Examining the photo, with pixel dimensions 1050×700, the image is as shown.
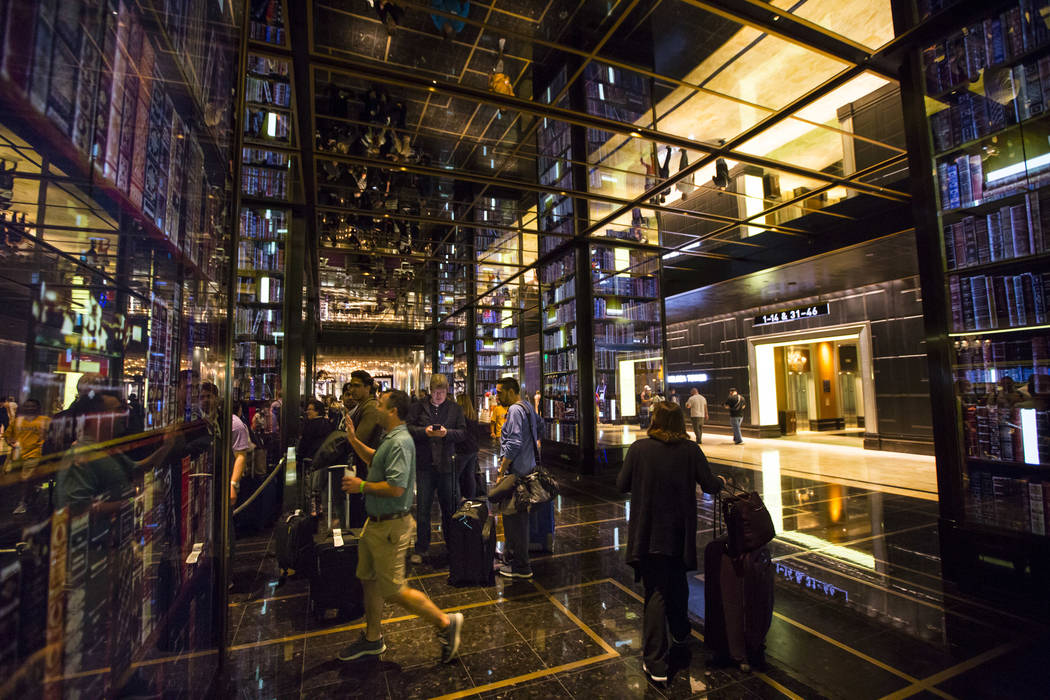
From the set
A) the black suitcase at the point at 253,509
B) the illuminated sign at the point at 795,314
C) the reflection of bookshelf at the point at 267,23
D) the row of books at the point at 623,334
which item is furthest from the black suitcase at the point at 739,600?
the illuminated sign at the point at 795,314

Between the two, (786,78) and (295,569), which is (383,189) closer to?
(295,569)

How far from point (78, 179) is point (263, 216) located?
21.2 feet

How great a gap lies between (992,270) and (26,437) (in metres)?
5.45

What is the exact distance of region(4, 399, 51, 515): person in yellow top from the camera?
0.62 meters

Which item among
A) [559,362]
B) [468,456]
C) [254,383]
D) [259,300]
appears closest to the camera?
[468,456]

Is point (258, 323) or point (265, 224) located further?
point (258, 323)

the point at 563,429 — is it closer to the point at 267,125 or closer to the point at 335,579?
the point at 335,579

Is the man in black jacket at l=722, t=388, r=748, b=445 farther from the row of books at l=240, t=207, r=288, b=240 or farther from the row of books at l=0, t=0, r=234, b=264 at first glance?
the row of books at l=0, t=0, r=234, b=264

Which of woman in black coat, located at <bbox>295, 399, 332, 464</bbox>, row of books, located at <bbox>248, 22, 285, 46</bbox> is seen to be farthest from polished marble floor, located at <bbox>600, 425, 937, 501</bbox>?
row of books, located at <bbox>248, 22, 285, 46</bbox>

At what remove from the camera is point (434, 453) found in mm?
4449

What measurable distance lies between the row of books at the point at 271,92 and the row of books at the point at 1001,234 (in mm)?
6341

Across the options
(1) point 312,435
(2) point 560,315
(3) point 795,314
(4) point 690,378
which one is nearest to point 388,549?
(1) point 312,435

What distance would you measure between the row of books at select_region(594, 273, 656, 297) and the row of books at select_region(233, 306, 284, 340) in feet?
18.7

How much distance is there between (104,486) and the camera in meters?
0.91
